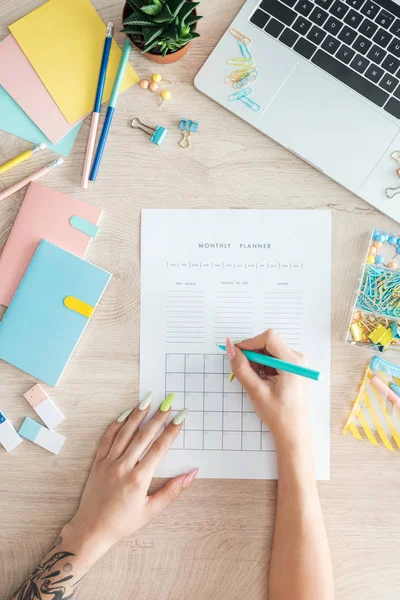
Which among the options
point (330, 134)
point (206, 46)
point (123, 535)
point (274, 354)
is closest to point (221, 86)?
point (206, 46)

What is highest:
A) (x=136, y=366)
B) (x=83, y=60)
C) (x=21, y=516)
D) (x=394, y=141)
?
(x=394, y=141)

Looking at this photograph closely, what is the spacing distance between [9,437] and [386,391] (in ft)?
2.16

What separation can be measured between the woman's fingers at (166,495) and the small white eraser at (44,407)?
210 mm

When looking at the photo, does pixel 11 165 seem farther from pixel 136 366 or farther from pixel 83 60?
pixel 136 366

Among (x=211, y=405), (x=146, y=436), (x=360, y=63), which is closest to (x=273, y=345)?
(x=211, y=405)

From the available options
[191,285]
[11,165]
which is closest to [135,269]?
[191,285]

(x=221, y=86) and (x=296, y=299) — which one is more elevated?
(x=221, y=86)

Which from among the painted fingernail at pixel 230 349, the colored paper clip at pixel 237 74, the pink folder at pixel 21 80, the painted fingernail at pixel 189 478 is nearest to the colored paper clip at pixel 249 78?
the colored paper clip at pixel 237 74

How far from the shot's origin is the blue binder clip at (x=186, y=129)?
0.84m

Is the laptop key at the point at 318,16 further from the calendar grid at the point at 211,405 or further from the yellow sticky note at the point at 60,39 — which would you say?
the calendar grid at the point at 211,405

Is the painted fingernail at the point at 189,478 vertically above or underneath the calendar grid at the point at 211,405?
underneath

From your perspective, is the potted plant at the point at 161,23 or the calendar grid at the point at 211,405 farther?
the calendar grid at the point at 211,405

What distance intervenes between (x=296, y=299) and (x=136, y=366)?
303 mm

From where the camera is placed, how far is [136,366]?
862mm
